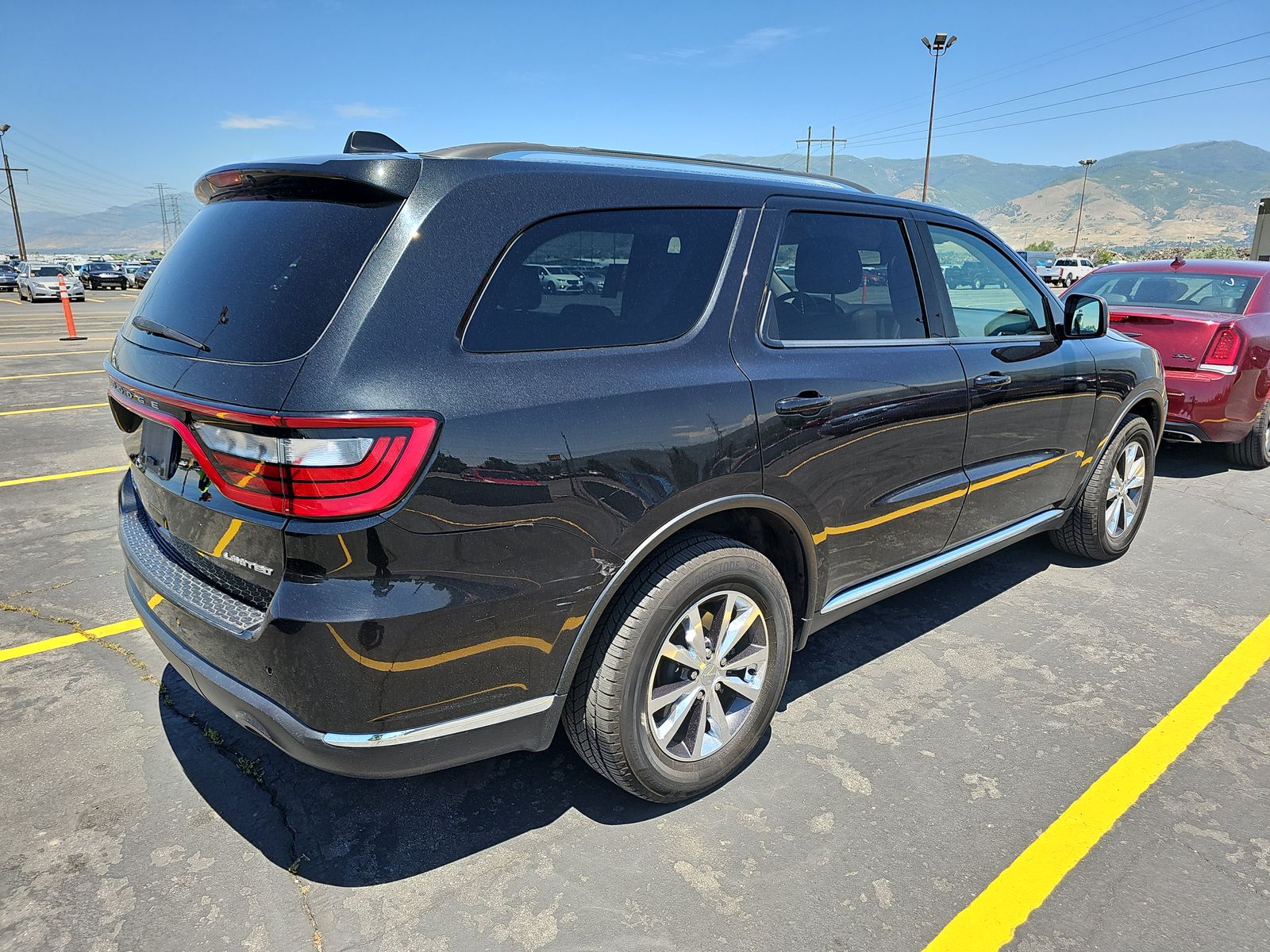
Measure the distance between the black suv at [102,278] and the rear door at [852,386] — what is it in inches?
1747

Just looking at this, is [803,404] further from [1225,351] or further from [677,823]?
[1225,351]

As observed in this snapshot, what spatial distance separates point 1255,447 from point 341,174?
7.54 meters

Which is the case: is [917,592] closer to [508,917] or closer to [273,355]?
[508,917]

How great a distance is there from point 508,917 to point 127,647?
2305 mm

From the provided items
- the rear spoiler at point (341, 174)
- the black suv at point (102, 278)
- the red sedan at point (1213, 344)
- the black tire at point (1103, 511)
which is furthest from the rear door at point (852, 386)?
the black suv at point (102, 278)

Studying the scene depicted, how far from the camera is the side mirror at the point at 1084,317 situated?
3.94 meters

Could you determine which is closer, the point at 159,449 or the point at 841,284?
the point at 159,449

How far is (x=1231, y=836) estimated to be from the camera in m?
2.42

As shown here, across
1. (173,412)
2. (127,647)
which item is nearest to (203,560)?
(173,412)

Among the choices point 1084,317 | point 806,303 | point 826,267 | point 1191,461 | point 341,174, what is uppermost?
point 341,174

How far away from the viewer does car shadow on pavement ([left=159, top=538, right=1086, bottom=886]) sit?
7.61ft

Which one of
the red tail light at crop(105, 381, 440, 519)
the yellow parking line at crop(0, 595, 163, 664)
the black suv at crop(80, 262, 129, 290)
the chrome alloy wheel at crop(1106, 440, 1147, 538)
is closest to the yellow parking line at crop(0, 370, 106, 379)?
the yellow parking line at crop(0, 595, 163, 664)

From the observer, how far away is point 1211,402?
612cm

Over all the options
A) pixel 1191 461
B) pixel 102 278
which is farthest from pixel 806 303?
pixel 102 278
